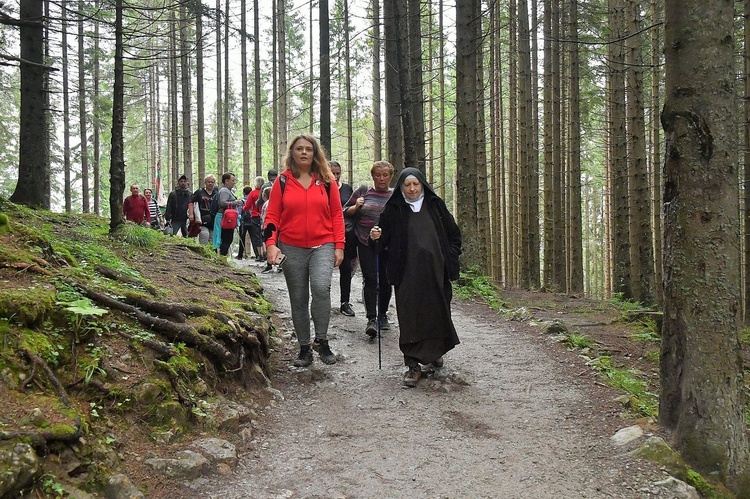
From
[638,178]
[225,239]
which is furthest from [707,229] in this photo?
[225,239]

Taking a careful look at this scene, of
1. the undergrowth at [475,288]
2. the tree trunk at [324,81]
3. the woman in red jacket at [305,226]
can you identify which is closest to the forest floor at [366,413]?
the woman in red jacket at [305,226]

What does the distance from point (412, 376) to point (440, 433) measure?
3.63 feet

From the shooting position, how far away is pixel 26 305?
3414 millimetres

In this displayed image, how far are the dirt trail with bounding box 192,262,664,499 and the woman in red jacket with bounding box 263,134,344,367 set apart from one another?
0.87 metres

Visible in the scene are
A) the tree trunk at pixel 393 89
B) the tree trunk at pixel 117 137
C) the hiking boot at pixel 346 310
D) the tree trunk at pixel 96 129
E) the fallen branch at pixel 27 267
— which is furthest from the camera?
the tree trunk at pixel 96 129

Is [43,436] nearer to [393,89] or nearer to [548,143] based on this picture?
[393,89]

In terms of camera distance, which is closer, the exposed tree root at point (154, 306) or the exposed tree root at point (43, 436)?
the exposed tree root at point (43, 436)

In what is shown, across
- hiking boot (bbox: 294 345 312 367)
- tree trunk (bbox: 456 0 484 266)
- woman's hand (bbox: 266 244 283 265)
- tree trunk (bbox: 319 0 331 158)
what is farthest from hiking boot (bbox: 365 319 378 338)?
tree trunk (bbox: 319 0 331 158)

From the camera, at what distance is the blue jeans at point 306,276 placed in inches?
217

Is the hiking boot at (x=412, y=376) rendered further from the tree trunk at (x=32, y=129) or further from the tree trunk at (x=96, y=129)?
the tree trunk at (x=96, y=129)

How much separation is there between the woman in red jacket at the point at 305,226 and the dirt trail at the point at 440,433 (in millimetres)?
875

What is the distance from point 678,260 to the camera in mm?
3939

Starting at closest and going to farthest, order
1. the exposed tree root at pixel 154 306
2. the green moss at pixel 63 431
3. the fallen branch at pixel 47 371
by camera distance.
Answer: the green moss at pixel 63 431 → the fallen branch at pixel 47 371 → the exposed tree root at pixel 154 306

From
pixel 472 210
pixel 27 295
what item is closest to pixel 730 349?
pixel 27 295
